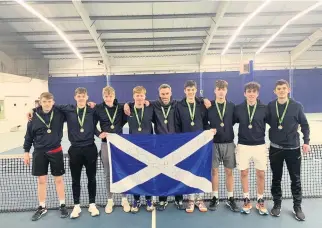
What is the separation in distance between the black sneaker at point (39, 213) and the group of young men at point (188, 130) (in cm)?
1

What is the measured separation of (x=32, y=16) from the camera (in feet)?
46.0

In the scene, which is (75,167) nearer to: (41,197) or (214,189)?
(41,197)

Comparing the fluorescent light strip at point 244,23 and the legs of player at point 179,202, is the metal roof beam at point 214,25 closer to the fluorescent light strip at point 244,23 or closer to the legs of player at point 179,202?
the fluorescent light strip at point 244,23

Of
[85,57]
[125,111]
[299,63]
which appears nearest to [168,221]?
[125,111]

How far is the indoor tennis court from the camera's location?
3.95 metres

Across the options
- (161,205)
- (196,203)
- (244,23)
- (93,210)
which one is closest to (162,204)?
(161,205)

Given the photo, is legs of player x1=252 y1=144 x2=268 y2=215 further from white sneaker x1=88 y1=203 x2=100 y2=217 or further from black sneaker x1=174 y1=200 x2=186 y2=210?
white sneaker x1=88 y1=203 x2=100 y2=217

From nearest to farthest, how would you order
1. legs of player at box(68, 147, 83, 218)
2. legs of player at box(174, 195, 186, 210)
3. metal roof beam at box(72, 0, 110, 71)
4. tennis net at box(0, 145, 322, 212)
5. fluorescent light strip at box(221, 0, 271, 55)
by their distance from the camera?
legs of player at box(68, 147, 83, 218) < legs of player at box(174, 195, 186, 210) < tennis net at box(0, 145, 322, 212) < metal roof beam at box(72, 0, 110, 71) < fluorescent light strip at box(221, 0, 271, 55)

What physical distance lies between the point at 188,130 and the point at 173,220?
3.96ft

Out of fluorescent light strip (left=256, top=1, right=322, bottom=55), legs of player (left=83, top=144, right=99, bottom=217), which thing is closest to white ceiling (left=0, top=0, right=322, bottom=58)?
fluorescent light strip (left=256, top=1, right=322, bottom=55)

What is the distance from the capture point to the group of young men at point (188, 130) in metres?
3.60

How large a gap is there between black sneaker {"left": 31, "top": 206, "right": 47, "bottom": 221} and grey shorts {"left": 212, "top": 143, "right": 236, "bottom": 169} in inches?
95.9

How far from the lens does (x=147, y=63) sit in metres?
22.4

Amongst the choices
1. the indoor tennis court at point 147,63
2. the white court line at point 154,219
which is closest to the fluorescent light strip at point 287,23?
the indoor tennis court at point 147,63
